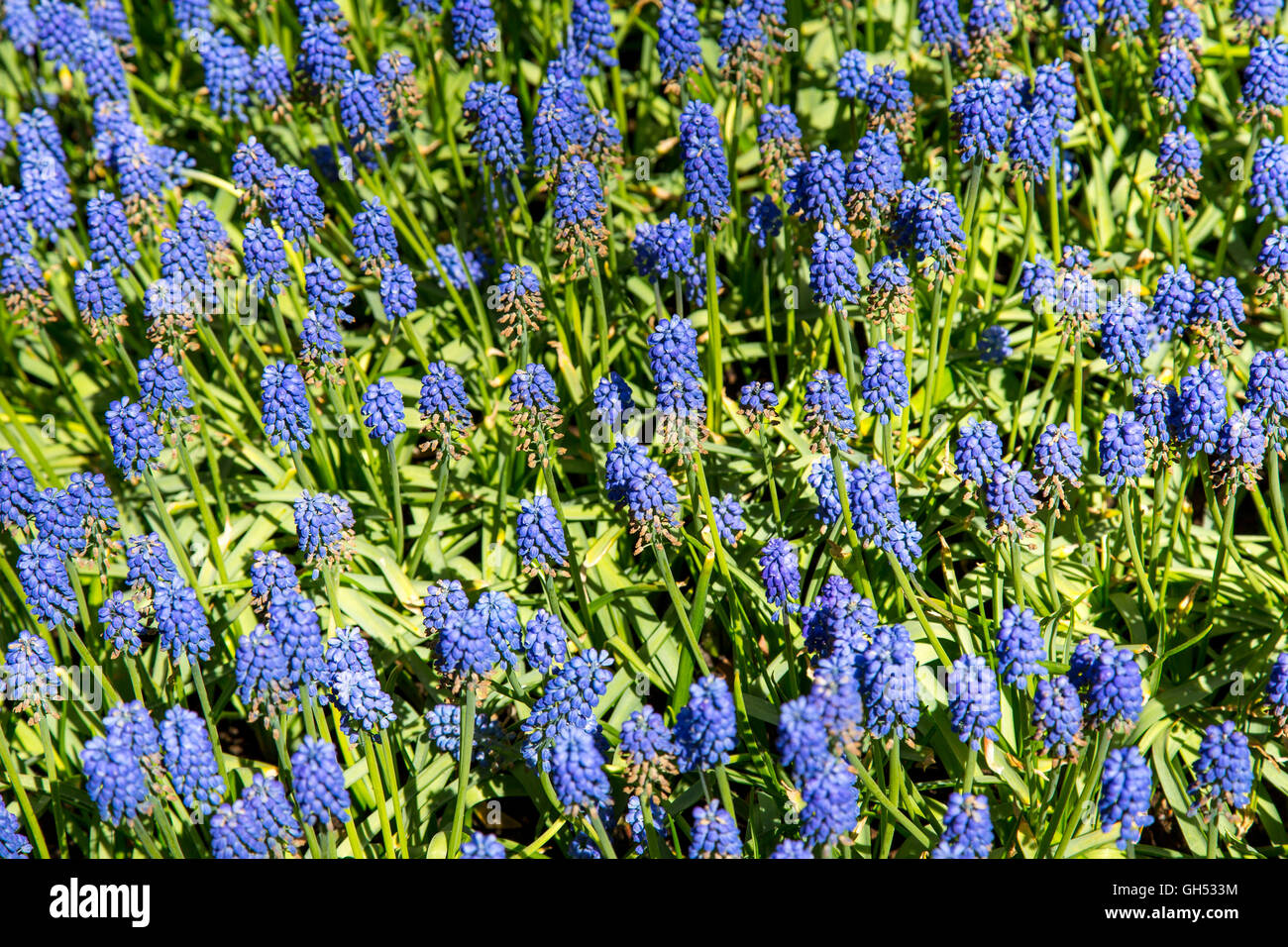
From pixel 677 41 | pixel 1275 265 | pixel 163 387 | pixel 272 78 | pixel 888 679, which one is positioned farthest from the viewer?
pixel 272 78

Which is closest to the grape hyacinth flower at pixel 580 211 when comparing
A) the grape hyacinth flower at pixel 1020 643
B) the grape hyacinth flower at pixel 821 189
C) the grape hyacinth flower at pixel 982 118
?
the grape hyacinth flower at pixel 821 189

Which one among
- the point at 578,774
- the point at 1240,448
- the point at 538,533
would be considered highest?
the point at 1240,448

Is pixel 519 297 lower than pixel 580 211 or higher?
lower

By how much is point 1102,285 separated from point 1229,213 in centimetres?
93

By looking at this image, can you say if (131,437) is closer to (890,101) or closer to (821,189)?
(821,189)

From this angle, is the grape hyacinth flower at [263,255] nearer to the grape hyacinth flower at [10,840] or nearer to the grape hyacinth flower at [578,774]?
the grape hyacinth flower at [10,840]

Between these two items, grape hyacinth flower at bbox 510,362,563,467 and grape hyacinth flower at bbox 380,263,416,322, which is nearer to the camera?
grape hyacinth flower at bbox 510,362,563,467

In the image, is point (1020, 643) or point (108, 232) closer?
point (1020, 643)

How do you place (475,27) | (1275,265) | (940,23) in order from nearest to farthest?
1. (1275,265)
2. (940,23)
3. (475,27)

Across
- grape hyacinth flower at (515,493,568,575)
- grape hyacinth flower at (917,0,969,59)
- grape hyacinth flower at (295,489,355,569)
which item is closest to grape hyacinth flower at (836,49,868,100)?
grape hyacinth flower at (917,0,969,59)

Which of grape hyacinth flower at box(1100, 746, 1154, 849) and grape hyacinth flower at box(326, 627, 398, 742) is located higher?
grape hyacinth flower at box(326, 627, 398, 742)

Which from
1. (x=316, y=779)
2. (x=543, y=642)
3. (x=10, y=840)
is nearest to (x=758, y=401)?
(x=543, y=642)

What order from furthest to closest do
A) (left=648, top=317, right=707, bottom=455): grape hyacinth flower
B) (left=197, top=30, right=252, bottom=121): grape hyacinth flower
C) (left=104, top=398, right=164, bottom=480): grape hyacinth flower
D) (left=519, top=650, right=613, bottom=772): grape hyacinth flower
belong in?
(left=197, top=30, right=252, bottom=121): grape hyacinth flower
(left=104, top=398, right=164, bottom=480): grape hyacinth flower
(left=648, top=317, right=707, bottom=455): grape hyacinth flower
(left=519, top=650, right=613, bottom=772): grape hyacinth flower

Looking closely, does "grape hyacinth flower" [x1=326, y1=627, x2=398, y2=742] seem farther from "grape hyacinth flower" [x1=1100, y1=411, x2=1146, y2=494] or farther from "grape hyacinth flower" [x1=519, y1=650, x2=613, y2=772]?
"grape hyacinth flower" [x1=1100, y1=411, x2=1146, y2=494]
